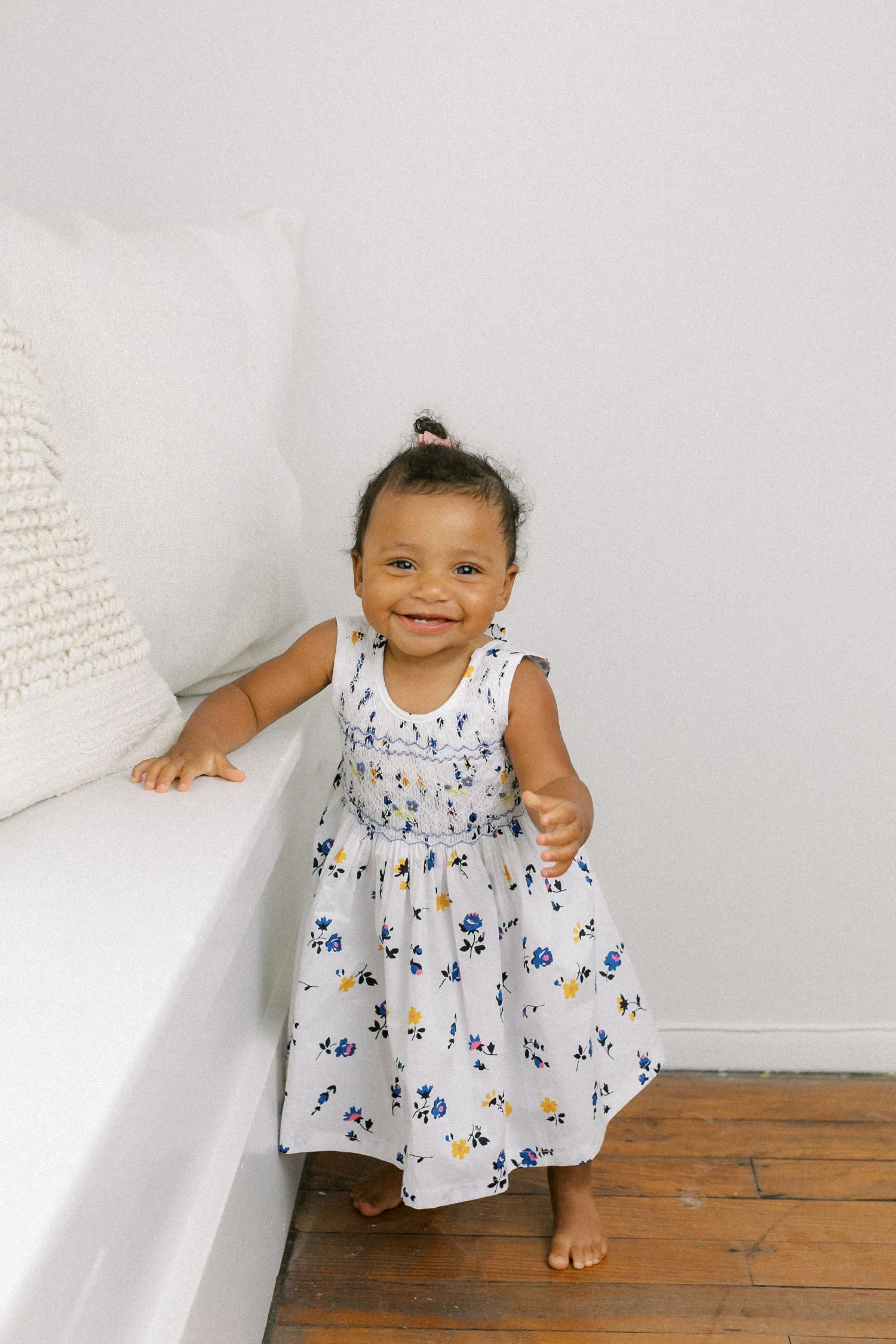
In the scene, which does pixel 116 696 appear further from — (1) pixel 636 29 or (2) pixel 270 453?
(1) pixel 636 29

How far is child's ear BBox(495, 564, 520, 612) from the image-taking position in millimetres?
992

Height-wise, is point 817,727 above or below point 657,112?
below

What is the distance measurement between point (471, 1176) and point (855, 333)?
101cm

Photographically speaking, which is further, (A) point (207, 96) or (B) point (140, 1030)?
(A) point (207, 96)

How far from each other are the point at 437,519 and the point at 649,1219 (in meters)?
0.82

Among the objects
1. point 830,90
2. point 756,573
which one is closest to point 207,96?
point 830,90

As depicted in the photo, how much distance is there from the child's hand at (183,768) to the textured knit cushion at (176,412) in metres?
0.11

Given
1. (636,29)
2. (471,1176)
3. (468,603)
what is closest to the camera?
(468,603)

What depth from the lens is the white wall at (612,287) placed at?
117 centimetres

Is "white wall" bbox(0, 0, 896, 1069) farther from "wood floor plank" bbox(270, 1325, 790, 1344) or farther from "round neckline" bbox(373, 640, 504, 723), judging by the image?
"wood floor plank" bbox(270, 1325, 790, 1344)

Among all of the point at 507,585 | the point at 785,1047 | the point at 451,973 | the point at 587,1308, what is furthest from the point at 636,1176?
the point at 507,585

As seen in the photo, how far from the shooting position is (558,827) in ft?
2.79

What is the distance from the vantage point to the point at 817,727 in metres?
1.36

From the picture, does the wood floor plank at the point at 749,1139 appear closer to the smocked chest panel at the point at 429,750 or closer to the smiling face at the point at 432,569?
the smocked chest panel at the point at 429,750
